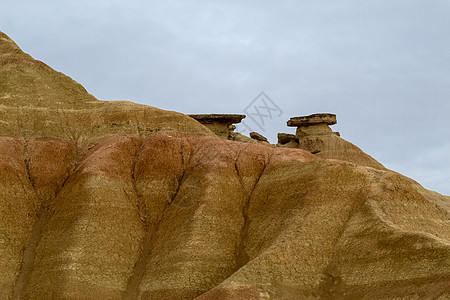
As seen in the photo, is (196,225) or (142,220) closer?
(196,225)

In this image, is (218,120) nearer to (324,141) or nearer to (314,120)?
(324,141)

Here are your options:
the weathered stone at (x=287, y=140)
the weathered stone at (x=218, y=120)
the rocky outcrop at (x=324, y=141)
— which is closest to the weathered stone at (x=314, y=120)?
the rocky outcrop at (x=324, y=141)

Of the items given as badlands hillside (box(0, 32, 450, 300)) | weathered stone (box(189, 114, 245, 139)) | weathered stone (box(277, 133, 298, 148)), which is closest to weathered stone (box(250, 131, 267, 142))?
weathered stone (box(277, 133, 298, 148))

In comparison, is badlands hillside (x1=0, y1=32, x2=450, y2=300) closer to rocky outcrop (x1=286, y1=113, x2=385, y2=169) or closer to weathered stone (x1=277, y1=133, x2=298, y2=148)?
rocky outcrop (x1=286, y1=113, x2=385, y2=169)

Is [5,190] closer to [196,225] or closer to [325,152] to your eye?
[196,225]

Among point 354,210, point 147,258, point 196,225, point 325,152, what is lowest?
point 147,258

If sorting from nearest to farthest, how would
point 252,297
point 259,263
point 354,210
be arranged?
point 252,297
point 259,263
point 354,210

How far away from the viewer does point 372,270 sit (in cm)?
4406

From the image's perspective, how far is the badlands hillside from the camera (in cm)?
4509

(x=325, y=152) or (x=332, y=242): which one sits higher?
(x=325, y=152)

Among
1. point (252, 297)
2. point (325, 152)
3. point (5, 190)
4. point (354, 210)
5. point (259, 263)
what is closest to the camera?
point (252, 297)

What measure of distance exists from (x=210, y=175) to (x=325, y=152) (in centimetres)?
3926

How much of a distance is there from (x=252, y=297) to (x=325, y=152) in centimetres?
5429

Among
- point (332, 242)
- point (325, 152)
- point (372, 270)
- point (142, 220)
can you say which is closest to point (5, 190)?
point (142, 220)
